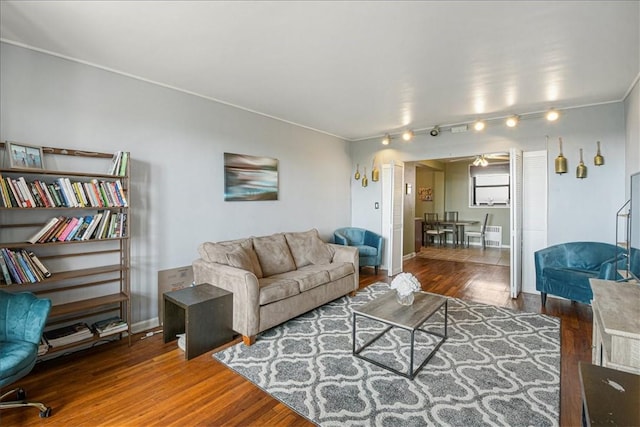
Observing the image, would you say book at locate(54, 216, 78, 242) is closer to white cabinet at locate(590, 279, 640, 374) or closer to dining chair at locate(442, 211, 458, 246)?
white cabinet at locate(590, 279, 640, 374)

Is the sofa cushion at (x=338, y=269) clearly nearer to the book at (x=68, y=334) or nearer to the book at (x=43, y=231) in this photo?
the book at (x=68, y=334)

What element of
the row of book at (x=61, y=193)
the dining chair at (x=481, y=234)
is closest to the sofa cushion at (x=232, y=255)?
the row of book at (x=61, y=193)

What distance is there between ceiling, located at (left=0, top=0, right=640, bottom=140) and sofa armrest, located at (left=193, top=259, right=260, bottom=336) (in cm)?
199

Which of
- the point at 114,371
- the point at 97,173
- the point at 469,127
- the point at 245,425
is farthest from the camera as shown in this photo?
the point at 469,127

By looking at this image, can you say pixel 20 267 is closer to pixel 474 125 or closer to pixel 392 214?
pixel 392 214

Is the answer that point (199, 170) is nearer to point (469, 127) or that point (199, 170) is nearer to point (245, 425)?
point (245, 425)

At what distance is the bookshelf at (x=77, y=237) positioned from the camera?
2.40 meters

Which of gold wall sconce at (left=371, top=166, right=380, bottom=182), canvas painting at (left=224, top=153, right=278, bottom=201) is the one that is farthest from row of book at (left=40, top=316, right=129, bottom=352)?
gold wall sconce at (left=371, top=166, right=380, bottom=182)

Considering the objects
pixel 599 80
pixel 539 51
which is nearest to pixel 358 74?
pixel 539 51

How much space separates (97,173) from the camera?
9.12 feet

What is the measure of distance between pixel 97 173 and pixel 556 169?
546 cm

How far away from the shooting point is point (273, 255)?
3.88 meters

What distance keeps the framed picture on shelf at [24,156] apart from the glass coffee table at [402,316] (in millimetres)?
2887

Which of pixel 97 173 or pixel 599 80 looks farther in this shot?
pixel 599 80
